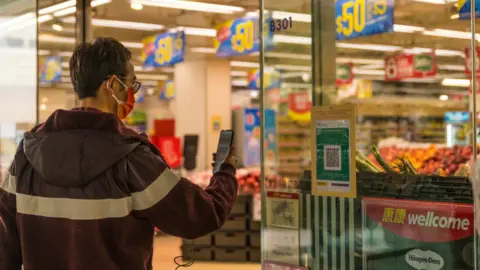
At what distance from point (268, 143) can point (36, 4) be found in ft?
8.63

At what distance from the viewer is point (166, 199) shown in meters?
2.13

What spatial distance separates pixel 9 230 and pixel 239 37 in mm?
7462

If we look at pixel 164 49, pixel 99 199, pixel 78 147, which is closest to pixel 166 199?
pixel 99 199

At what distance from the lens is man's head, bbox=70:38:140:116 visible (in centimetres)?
226

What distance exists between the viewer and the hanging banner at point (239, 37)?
9.43 metres

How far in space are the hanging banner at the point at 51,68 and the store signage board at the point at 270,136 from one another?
2.65m

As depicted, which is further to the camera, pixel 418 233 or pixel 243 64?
pixel 243 64

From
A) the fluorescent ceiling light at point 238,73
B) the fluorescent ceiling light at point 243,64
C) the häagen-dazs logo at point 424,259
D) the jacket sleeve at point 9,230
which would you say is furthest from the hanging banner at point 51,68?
the fluorescent ceiling light at point 238,73

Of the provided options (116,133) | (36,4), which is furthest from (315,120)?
(36,4)

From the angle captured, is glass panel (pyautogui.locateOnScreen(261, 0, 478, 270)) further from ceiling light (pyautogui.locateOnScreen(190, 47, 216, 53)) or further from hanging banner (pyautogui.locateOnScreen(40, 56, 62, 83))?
ceiling light (pyautogui.locateOnScreen(190, 47, 216, 53))

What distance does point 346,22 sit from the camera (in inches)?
261

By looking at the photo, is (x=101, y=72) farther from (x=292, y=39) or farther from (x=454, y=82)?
(x=454, y=82)

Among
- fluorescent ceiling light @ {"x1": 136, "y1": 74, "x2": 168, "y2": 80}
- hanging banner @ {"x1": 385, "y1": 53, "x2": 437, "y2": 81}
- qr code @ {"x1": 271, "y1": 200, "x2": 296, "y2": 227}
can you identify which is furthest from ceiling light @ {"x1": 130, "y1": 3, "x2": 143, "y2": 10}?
fluorescent ceiling light @ {"x1": 136, "y1": 74, "x2": 168, "y2": 80}

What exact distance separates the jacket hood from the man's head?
0.08m
